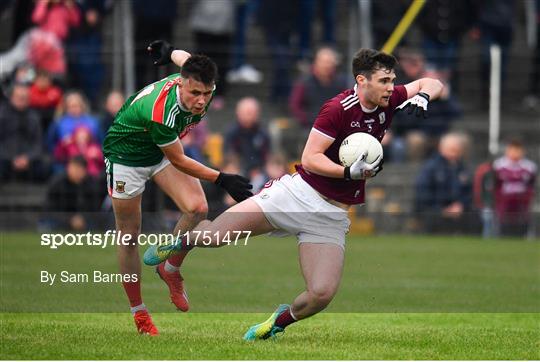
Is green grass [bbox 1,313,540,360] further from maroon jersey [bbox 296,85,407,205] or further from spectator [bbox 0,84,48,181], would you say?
spectator [bbox 0,84,48,181]

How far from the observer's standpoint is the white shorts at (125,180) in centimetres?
1017

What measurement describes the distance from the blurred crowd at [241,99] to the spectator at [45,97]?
14mm

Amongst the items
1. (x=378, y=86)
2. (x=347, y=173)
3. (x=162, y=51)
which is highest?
(x=162, y=51)

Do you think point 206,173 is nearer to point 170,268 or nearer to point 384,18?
point 170,268

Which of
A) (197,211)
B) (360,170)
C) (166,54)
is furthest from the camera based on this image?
(166,54)

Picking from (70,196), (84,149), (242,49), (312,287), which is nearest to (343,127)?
A: (312,287)

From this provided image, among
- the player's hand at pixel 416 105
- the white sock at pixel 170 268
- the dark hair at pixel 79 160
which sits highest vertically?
the player's hand at pixel 416 105

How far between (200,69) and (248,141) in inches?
358

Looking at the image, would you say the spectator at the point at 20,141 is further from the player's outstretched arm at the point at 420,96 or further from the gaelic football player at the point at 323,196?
the player's outstretched arm at the point at 420,96

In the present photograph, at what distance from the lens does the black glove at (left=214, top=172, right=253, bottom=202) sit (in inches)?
387

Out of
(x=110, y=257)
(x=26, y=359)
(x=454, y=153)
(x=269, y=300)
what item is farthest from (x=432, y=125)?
(x=26, y=359)

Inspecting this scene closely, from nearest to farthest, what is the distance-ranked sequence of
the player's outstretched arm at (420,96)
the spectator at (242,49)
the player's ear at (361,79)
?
the player's ear at (361,79) → the player's outstretched arm at (420,96) → the spectator at (242,49)

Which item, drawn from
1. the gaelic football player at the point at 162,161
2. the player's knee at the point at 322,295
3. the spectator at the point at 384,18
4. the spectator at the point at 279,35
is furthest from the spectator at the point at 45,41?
the player's knee at the point at 322,295

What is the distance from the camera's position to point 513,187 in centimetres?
1931
